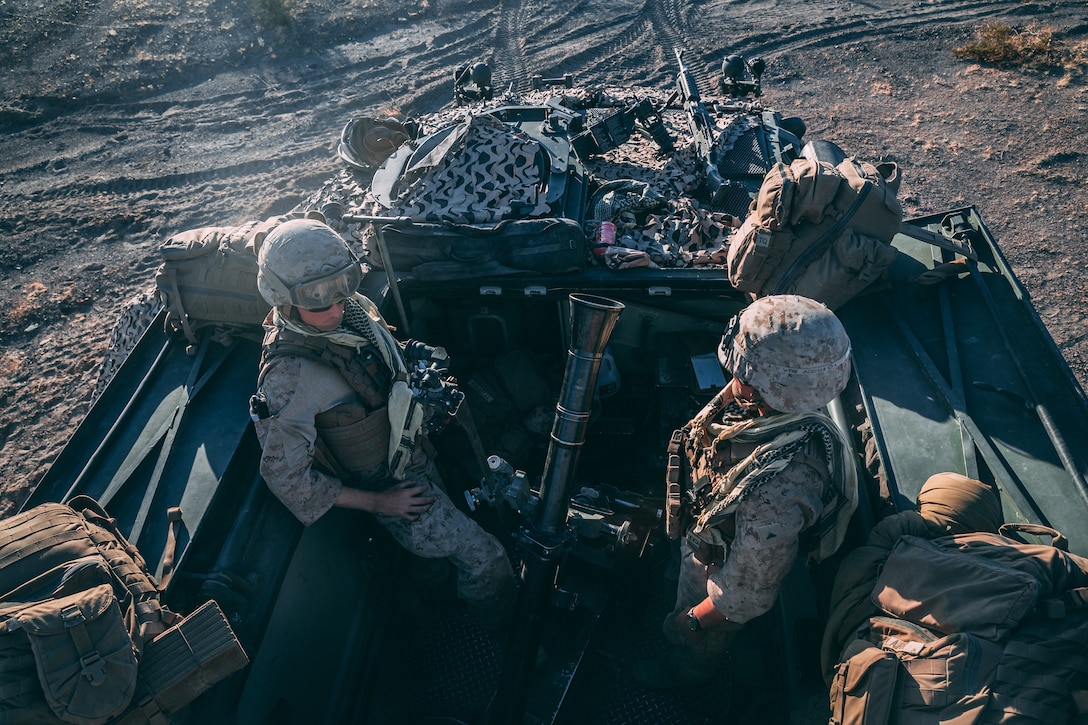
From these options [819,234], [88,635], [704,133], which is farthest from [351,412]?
[704,133]

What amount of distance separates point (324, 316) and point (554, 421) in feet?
3.54

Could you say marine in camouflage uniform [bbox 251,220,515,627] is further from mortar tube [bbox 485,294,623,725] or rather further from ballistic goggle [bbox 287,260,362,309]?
mortar tube [bbox 485,294,623,725]

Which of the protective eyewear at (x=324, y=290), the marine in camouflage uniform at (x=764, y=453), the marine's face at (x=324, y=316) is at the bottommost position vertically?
the marine in camouflage uniform at (x=764, y=453)

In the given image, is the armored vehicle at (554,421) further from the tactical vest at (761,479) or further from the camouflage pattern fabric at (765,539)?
the camouflage pattern fabric at (765,539)

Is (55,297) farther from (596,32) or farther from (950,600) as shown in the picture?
(596,32)

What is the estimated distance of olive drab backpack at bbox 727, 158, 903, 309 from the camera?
362 centimetres

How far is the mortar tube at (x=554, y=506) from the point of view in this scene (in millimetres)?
2639

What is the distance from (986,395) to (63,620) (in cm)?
384

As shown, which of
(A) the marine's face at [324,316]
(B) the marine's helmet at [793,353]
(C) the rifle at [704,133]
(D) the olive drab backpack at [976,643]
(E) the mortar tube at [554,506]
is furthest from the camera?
(C) the rifle at [704,133]

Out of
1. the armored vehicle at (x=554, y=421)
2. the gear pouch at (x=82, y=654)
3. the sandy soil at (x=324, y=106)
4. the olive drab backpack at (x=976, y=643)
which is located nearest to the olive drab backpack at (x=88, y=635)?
the gear pouch at (x=82, y=654)

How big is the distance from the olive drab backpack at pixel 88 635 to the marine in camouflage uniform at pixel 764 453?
1.81 meters

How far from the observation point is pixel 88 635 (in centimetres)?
211

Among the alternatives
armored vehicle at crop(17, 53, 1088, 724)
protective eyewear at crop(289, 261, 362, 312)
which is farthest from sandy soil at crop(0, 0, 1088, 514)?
protective eyewear at crop(289, 261, 362, 312)

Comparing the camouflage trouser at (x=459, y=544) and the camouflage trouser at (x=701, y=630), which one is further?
the camouflage trouser at (x=459, y=544)
